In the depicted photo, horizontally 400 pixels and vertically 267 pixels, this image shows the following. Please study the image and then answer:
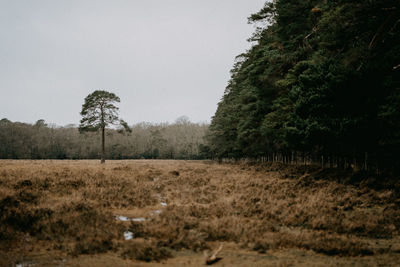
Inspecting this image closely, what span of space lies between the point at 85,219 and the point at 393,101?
11851 mm

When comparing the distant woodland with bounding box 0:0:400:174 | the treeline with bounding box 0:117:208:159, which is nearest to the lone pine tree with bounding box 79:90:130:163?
the distant woodland with bounding box 0:0:400:174

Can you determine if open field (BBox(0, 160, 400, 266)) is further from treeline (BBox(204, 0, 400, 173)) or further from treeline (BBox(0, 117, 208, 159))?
treeline (BBox(0, 117, 208, 159))

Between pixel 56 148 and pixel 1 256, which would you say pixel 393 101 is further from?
pixel 56 148

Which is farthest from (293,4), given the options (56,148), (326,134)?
(56,148)

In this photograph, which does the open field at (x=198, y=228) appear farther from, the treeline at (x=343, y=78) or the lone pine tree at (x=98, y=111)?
the lone pine tree at (x=98, y=111)

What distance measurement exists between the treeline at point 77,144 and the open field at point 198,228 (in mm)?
52908

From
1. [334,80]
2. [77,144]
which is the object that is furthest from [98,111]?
[77,144]

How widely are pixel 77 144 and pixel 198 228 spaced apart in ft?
275

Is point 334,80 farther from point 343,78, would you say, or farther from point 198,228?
point 198,228

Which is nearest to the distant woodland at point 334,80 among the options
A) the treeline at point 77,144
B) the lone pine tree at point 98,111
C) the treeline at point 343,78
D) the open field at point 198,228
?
the treeline at point 343,78

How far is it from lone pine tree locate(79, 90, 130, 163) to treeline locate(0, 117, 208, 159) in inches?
1163

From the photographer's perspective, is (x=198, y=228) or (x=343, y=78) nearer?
(x=198, y=228)

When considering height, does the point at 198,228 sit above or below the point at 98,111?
below

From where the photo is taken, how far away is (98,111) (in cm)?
3703
